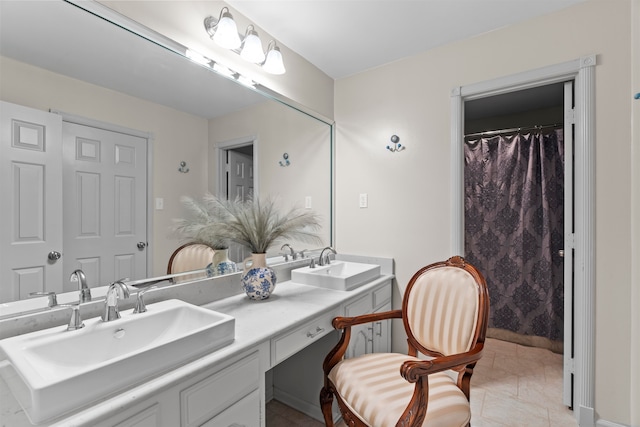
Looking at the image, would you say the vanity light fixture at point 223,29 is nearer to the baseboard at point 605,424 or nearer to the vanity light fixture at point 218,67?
the vanity light fixture at point 218,67

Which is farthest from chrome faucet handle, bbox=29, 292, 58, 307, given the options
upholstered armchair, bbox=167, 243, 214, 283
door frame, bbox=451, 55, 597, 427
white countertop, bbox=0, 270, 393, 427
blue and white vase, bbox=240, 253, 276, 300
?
door frame, bbox=451, 55, 597, 427

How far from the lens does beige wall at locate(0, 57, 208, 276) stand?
1022 millimetres

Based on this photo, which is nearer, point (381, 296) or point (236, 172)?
point (236, 172)

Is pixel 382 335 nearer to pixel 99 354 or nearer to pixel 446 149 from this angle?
pixel 446 149

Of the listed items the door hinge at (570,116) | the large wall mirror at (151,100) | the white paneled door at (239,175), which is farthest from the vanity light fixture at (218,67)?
the door hinge at (570,116)

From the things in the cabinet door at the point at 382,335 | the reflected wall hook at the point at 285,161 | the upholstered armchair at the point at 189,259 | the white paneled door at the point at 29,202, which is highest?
the reflected wall hook at the point at 285,161

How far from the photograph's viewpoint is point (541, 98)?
282 centimetres

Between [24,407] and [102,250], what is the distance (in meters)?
0.63

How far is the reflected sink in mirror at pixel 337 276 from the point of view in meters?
1.84

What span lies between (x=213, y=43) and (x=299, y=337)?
1.53 metres

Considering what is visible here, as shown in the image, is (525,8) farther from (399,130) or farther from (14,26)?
(14,26)

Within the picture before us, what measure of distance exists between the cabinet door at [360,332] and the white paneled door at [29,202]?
4.41 ft

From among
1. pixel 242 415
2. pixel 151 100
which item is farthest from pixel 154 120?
pixel 242 415

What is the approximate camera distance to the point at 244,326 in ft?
4.06
